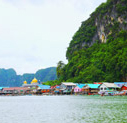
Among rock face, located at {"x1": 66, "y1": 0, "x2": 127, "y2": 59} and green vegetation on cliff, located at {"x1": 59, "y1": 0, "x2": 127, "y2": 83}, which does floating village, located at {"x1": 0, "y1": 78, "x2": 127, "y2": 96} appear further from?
rock face, located at {"x1": 66, "y1": 0, "x2": 127, "y2": 59}

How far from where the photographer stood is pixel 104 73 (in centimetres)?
8969

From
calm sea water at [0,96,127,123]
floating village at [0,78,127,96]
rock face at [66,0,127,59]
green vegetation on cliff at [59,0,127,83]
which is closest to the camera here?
calm sea water at [0,96,127,123]

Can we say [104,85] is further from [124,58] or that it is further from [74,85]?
[74,85]

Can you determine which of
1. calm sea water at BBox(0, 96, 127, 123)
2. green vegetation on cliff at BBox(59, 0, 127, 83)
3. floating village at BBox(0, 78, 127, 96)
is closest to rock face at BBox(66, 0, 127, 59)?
green vegetation on cliff at BBox(59, 0, 127, 83)

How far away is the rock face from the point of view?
100 m

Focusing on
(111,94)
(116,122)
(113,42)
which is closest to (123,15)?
(113,42)

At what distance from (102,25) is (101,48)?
1096 centimetres

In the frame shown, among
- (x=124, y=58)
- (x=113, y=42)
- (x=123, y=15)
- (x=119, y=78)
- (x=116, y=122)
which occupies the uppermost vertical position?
(x=123, y=15)

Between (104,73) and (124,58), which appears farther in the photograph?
(104,73)

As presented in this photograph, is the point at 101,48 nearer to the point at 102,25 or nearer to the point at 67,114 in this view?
the point at 102,25

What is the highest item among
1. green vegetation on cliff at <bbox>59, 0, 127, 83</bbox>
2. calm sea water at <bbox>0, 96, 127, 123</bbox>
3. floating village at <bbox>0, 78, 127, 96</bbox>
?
green vegetation on cliff at <bbox>59, 0, 127, 83</bbox>

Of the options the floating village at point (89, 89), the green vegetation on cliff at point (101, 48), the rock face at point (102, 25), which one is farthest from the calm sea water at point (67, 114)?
the rock face at point (102, 25)

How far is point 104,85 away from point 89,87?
566 centimetres

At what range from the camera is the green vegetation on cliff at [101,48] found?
85.6 meters
